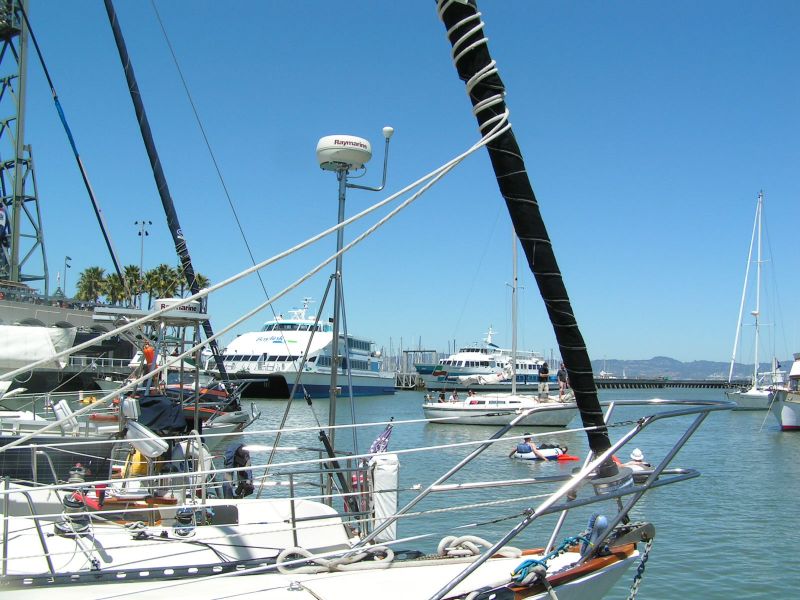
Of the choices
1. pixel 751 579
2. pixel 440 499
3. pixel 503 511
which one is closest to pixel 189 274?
pixel 440 499

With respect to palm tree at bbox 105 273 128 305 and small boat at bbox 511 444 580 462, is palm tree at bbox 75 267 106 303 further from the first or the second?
small boat at bbox 511 444 580 462

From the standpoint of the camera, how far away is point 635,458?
1788 centimetres

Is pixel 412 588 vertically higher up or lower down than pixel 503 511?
higher up

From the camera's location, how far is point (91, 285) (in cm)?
7375

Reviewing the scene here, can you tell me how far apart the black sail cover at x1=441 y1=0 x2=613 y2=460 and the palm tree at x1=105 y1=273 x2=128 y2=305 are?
64411 mm

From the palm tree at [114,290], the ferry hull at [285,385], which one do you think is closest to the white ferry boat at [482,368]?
the ferry hull at [285,385]

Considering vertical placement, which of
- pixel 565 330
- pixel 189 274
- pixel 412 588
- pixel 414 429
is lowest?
pixel 414 429

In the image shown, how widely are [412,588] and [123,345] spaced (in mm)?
42525

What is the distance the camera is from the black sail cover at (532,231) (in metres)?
5.41

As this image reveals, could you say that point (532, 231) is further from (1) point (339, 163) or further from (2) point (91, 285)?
(2) point (91, 285)

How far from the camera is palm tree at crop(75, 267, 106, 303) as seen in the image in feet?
239

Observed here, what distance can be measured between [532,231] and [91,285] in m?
75.4

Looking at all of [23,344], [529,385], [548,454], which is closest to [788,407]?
[548,454]

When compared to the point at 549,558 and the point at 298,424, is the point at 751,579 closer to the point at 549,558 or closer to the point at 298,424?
the point at 549,558
